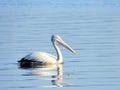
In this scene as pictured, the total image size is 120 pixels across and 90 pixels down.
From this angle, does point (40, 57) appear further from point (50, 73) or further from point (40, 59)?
point (50, 73)

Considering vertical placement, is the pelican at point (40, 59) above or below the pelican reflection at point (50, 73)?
above

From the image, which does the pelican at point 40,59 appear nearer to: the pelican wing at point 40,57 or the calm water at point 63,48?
the pelican wing at point 40,57

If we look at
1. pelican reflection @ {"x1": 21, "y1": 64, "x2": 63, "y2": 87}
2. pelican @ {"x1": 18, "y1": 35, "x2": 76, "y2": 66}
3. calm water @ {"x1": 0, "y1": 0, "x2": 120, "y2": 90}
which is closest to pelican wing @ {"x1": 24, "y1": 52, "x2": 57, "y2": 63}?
pelican @ {"x1": 18, "y1": 35, "x2": 76, "y2": 66}

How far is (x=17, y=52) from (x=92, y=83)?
5.10 m

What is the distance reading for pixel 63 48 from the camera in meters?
19.1

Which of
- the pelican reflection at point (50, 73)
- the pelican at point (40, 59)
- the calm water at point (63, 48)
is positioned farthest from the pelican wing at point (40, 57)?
the calm water at point (63, 48)

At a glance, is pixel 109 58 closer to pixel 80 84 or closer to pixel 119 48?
pixel 119 48

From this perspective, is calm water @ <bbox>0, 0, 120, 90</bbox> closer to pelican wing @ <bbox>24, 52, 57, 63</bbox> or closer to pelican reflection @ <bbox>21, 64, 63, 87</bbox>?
pelican reflection @ <bbox>21, 64, 63, 87</bbox>

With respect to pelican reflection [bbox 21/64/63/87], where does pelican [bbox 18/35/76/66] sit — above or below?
above

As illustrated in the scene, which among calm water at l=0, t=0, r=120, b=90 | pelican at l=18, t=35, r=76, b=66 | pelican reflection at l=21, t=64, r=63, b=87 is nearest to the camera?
calm water at l=0, t=0, r=120, b=90

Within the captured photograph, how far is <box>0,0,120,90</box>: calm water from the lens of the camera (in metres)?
13.0

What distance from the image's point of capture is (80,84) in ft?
41.4

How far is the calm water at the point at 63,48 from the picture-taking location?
510 inches

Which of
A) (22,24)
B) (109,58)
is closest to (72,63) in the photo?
(109,58)
